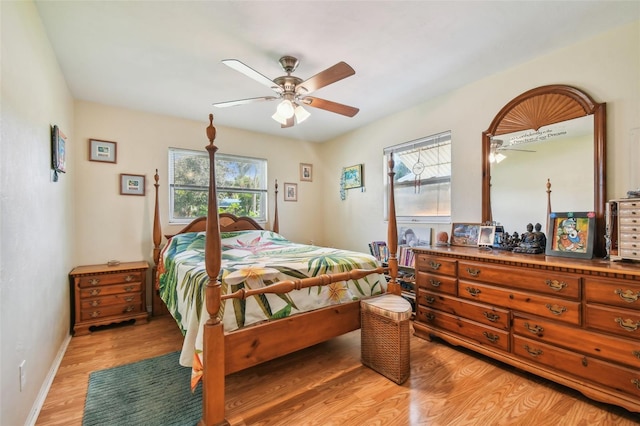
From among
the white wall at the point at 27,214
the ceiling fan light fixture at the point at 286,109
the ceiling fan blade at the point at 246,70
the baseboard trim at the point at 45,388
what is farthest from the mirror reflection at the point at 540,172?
the baseboard trim at the point at 45,388

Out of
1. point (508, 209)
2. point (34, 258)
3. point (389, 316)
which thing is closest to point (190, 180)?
point (34, 258)

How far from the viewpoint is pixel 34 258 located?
1.75 m

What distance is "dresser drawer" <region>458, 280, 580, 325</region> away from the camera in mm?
1831

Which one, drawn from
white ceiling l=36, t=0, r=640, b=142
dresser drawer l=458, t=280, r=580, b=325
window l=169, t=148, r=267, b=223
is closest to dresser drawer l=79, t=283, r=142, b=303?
window l=169, t=148, r=267, b=223

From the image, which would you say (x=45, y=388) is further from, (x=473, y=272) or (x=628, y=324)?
(x=628, y=324)

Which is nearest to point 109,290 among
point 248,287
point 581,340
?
point 248,287

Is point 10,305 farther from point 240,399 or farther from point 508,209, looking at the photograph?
point 508,209

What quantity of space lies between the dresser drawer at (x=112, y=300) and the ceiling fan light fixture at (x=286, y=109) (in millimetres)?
2539

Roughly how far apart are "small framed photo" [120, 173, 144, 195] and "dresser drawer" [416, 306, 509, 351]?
345cm

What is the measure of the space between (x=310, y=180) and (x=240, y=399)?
3.54 metres

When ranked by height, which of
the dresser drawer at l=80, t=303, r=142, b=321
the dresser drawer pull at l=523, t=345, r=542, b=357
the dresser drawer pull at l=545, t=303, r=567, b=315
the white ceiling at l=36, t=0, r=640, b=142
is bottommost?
the dresser drawer at l=80, t=303, r=142, b=321

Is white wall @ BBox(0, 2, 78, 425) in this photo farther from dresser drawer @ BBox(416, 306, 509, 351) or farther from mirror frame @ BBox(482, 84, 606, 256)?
mirror frame @ BBox(482, 84, 606, 256)

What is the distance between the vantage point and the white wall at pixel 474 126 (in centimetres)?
202

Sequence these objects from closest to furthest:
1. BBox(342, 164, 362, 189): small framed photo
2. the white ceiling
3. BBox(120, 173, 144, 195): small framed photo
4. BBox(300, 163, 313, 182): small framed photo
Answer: the white ceiling → BBox(120, 173, 144, 195): small framed photo → BBox(342, 164, 362, 189): small framed photo → BBox(300, 163, 313, 182): small framed photo
